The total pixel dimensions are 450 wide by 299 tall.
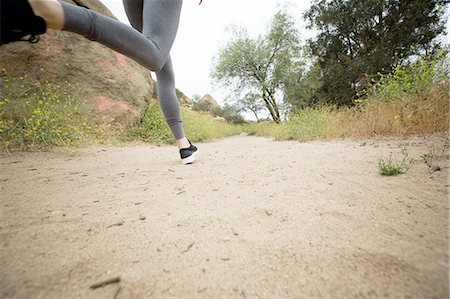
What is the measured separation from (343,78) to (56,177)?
35.8 feet

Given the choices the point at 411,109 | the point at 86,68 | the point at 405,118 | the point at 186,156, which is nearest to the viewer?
the point at 186,156

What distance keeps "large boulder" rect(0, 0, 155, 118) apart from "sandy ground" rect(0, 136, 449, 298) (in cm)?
289

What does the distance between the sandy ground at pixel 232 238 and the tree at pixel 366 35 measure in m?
9.75

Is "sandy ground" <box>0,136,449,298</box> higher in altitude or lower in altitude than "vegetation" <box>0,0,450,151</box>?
lower

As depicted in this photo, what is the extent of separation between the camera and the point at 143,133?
171 inches

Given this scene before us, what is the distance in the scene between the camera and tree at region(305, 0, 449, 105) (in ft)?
28.6

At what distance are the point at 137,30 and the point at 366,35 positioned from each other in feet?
41.3

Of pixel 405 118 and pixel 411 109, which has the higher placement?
pixel 411 109

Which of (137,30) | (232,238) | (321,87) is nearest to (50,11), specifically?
(137,30)

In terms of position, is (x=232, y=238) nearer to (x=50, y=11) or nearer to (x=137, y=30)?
(x=50, y=11)

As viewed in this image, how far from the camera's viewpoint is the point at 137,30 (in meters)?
1.15

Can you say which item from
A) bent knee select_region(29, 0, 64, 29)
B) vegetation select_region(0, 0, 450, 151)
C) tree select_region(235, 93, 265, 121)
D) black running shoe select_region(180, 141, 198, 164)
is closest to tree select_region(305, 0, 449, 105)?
vegetation select_region(0, 0, 450, 151)

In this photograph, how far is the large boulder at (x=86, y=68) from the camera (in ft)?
9.55

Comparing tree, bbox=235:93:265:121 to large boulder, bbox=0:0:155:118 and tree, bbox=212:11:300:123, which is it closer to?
tree, bbox=212:11:300:123
